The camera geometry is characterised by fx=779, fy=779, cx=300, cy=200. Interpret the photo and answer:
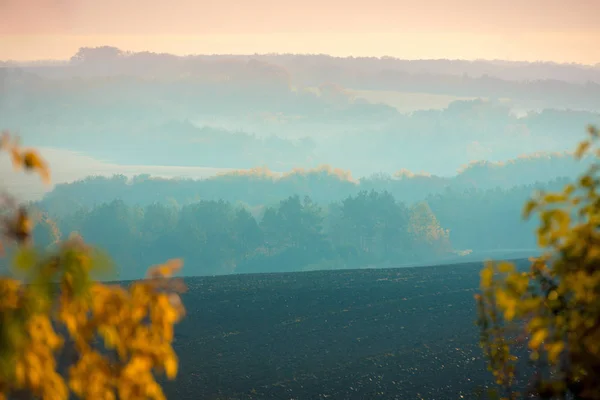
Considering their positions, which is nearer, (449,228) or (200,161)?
(449,228)

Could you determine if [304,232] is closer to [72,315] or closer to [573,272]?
[573,272]

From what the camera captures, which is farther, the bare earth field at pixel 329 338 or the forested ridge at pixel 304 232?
the forested ridge at pixel 304 232

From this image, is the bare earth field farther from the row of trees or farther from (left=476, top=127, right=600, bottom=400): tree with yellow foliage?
the row of trees

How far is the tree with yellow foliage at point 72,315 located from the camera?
3250mm

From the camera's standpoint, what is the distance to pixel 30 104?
7003 inches

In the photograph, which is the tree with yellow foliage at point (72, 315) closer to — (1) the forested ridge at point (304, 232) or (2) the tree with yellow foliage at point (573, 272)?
(2) the tree with yellow foliage at point (573, 272)

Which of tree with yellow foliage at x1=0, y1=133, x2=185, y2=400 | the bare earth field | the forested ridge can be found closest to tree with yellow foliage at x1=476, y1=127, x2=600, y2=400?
tree with yellow foliage at x1=0, y1=133, x2=185, y2=400

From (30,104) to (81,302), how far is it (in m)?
186

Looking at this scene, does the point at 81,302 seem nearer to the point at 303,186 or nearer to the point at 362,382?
the point at 362,382

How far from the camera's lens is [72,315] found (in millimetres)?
3572

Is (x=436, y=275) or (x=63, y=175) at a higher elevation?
(x=63, y=175)

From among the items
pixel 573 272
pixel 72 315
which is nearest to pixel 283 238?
pixel 573 272

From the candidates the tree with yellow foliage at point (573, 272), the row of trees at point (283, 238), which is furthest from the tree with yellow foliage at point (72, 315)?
the row of trees at point (283, 238)

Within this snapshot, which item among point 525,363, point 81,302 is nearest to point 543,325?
point 81,302
